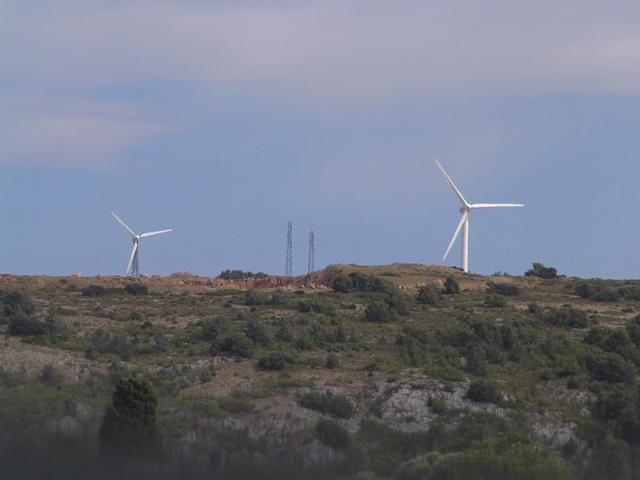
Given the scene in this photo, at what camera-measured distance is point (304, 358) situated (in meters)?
66.7

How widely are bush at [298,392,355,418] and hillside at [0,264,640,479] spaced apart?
8 cm

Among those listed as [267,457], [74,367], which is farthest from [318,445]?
[74,367]

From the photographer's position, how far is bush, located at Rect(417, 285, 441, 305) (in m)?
85.2

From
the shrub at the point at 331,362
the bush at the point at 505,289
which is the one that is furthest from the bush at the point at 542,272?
the shrub at the point at 331,362

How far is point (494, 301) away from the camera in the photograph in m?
85.4

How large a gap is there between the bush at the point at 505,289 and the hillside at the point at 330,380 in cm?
247

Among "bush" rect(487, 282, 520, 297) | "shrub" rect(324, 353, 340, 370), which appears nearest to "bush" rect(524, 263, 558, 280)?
"bush" rect(487, 282, 520, 297)

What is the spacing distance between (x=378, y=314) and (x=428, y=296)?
28.0 feet

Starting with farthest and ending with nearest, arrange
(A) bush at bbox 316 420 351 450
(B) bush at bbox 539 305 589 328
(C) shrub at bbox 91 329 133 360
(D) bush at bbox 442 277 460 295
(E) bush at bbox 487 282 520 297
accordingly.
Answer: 1. (E) bush at bbox 487 282 520 297
2. (D) bush at bbox 442 277 460 295
3. (B) bush at bbox 539 305 589 328
4. (C) shrub at bbox 91 329 133 360
5. (A) bush at bbox 316 420 351 450

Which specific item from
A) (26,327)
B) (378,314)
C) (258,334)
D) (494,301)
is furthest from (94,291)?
(494,301)

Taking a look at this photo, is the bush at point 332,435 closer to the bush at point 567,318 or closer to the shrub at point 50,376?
the shrub at point 50,376

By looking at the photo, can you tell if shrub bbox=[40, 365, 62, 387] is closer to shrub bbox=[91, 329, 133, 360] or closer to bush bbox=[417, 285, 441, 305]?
shrub bbox=[91, 329, 133, 360]

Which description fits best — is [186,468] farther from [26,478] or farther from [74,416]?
[74,416]

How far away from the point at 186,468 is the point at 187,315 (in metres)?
38.9
